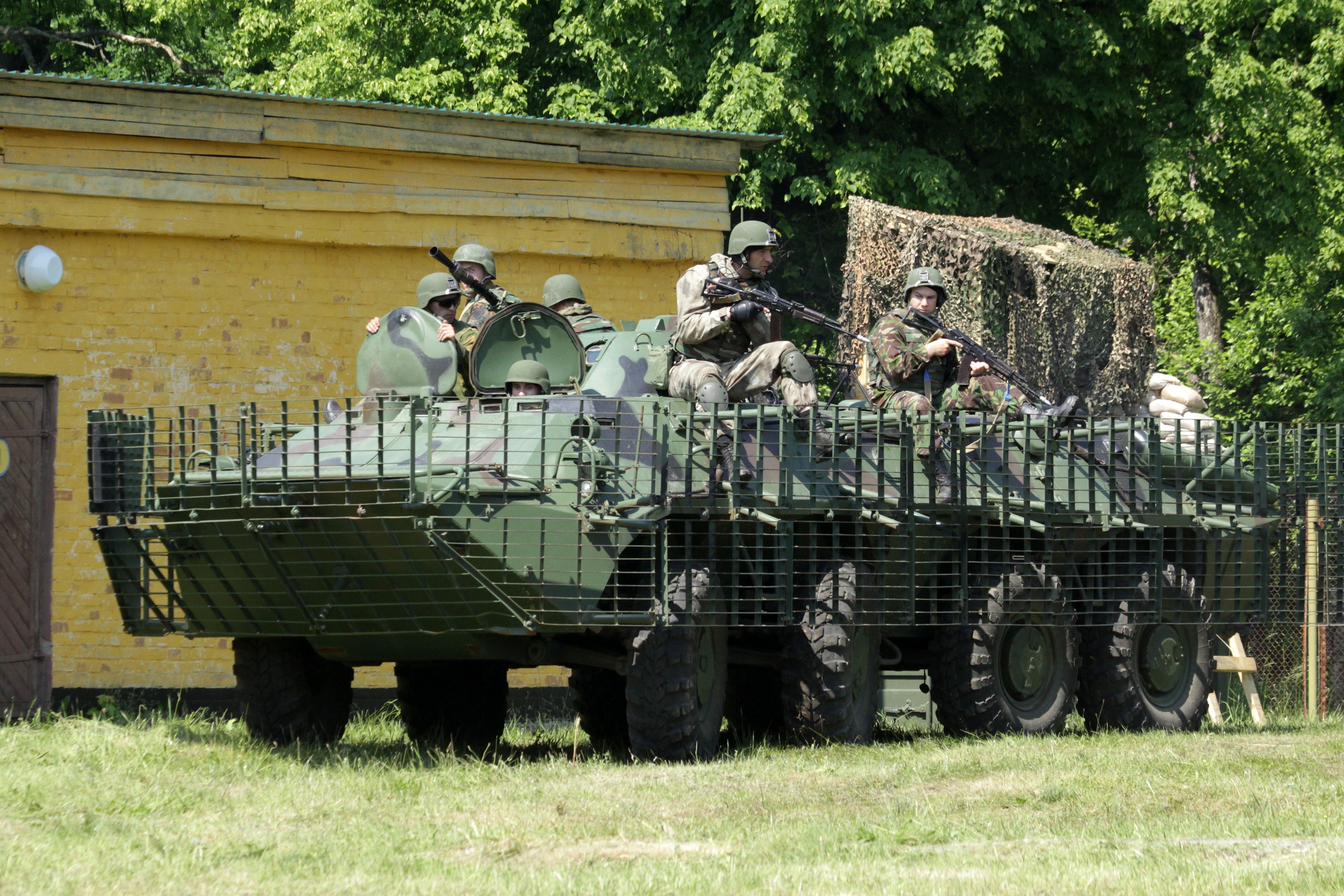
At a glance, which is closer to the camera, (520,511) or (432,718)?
(520,511)

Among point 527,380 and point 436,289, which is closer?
point 527,380

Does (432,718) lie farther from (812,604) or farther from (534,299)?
(534,299)

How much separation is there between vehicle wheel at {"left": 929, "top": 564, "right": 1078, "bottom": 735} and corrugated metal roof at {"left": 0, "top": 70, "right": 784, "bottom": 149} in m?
5.08

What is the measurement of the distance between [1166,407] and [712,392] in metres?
4.98

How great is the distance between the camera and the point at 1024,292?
15.6 m

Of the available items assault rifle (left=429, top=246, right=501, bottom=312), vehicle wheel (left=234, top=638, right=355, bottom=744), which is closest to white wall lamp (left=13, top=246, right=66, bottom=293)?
assault rifle (left=429, top=246, right=501, bottom=312)

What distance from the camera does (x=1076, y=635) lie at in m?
11.9

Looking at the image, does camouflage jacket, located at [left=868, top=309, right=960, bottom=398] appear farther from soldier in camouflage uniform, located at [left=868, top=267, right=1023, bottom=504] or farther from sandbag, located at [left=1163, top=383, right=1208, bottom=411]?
sandbag, located at [left=1163, top=383, right=1208, bottom=411]

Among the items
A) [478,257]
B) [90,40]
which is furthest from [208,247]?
[90,40]

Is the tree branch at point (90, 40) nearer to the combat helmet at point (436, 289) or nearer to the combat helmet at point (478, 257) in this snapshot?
the combat helmet at point (478, 257)

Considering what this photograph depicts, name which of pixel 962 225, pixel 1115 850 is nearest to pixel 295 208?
pixel 962 225

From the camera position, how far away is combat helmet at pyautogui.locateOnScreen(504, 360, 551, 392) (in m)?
10.2

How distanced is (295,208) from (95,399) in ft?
6.33

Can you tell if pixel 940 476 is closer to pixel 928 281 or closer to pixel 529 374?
pixel 928 281
